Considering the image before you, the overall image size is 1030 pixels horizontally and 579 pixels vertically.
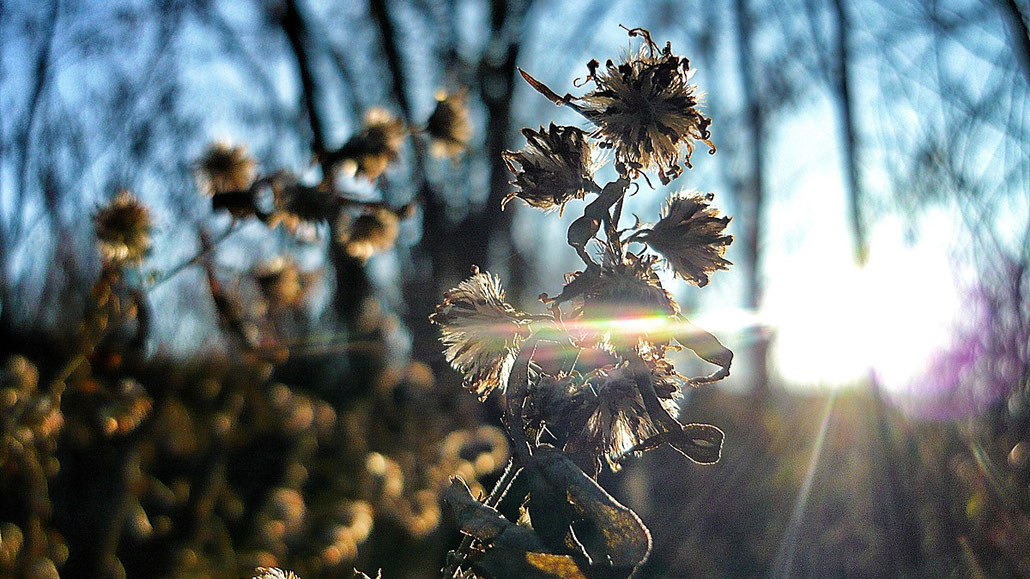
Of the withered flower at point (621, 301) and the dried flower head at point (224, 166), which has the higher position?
the dried flower head at point (224, 166)

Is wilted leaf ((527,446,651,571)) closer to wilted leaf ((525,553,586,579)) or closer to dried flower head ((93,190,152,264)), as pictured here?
wilted leaf ((525,553,586,579))

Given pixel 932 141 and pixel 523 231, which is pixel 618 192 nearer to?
pixel 932 141

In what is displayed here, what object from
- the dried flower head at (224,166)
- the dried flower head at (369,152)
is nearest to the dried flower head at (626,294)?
the dried flower head at (369,152)

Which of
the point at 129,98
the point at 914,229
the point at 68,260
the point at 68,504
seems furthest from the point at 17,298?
the point at 914,229

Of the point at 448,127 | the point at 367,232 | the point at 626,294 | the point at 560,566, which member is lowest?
the point at 560,566

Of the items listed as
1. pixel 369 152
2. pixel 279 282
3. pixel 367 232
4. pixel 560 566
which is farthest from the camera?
pixel 279 282

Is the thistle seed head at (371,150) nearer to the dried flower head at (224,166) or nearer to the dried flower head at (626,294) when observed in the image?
the dried flower head at (224,166)

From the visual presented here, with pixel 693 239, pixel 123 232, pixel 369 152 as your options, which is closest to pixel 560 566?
pixel 693 239

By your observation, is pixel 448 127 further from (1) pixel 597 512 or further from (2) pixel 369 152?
(1) pixel 597 512

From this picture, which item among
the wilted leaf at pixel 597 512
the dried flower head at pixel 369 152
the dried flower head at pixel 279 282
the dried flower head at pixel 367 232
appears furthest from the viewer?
the dried flower head at pixel 279 282
